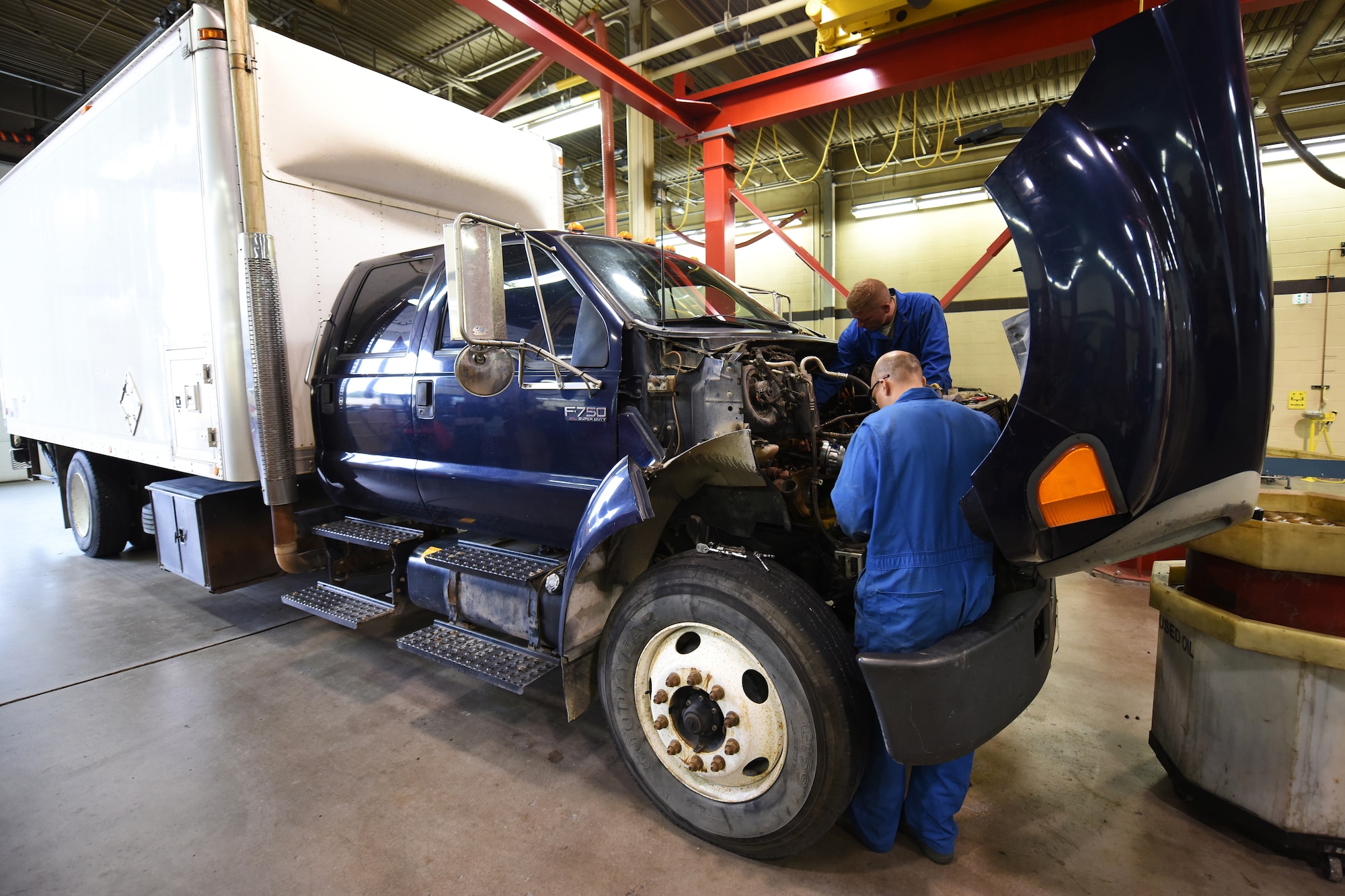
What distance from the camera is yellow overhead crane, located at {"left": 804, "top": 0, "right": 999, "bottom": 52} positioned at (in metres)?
4.41

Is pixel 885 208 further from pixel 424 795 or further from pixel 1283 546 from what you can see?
pixel 424 795

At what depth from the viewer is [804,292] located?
1312cm

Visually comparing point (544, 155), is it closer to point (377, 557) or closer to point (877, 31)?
point (877, 31)

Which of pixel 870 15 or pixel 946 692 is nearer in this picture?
pixel 946 692

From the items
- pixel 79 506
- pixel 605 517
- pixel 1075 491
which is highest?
pixel 1075 491

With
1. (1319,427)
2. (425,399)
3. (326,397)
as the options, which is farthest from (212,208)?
(1319,427)

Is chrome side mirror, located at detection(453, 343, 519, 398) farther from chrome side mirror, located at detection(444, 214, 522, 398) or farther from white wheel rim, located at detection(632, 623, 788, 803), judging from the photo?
white wheel rim, located at detection(632, 623, 788, 803)

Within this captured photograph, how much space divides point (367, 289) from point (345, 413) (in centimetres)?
75

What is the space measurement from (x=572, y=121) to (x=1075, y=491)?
21.5ft

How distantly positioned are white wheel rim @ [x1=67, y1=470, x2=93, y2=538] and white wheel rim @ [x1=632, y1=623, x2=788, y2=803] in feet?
19.3

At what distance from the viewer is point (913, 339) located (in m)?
3.51

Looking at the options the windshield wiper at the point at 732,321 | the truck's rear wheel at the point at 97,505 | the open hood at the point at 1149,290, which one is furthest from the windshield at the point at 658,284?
the truck's rear wheel at the point at 97,505

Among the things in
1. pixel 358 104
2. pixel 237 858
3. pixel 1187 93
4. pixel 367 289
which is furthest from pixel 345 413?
pixel 1187 93

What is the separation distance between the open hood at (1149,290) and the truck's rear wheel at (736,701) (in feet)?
2.65
